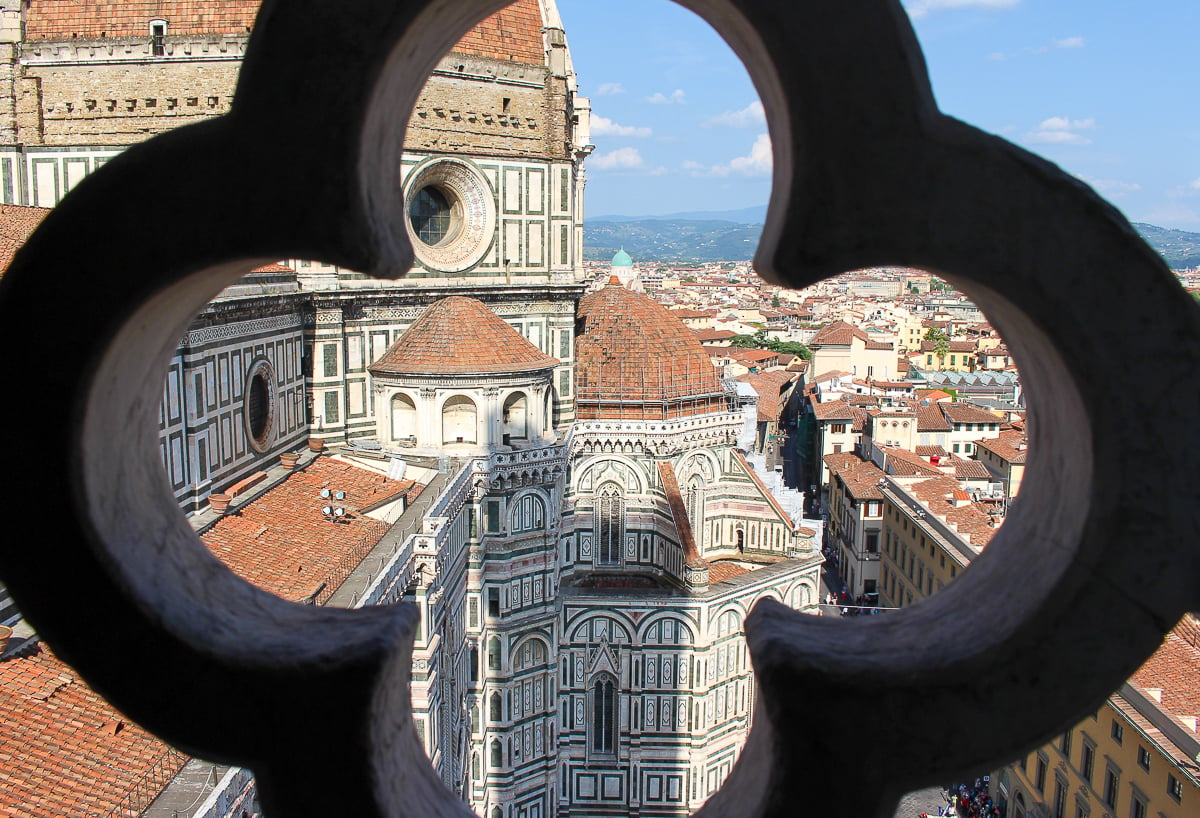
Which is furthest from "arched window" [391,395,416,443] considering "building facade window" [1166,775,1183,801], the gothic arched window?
"building facade window" [1166,775,1183,801]

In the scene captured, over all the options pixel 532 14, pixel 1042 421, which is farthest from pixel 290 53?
pixel 532 14

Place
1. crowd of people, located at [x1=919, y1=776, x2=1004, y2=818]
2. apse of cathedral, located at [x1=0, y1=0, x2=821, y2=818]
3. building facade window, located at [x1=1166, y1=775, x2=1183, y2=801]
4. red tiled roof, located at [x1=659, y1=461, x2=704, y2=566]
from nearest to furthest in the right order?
building facade window, located at [x1=1166, y1=775, x2=1183, y2=801], apse of cathedral, located at [x1=0, y1=0, x2=821, y2=818], red tiled roof, located at [x1=659, y1=461, x2=704, y2=566], crowd of people, located at [x1=919, y1=776, x2=1004, y2=818]

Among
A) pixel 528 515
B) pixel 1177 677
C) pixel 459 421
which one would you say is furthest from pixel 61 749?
pixel 1177 677

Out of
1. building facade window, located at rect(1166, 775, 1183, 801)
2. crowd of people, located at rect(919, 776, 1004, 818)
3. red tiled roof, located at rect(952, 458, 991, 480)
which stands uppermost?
red tiled roof, located at rect(952, 458, 991, 480)

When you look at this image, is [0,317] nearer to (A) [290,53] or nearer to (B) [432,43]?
(A) [290,53]

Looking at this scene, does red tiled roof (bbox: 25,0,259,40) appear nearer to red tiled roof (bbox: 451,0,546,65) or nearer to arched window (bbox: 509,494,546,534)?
red tiled roof (bbox: 451,0,546,65)

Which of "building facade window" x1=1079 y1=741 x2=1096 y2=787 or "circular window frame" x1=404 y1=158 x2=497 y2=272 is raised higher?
"circular window frame" x1=404 y1=158 x2=497 y2=272

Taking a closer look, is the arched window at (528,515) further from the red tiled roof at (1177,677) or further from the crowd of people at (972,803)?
the crowd of people at (972,803)
